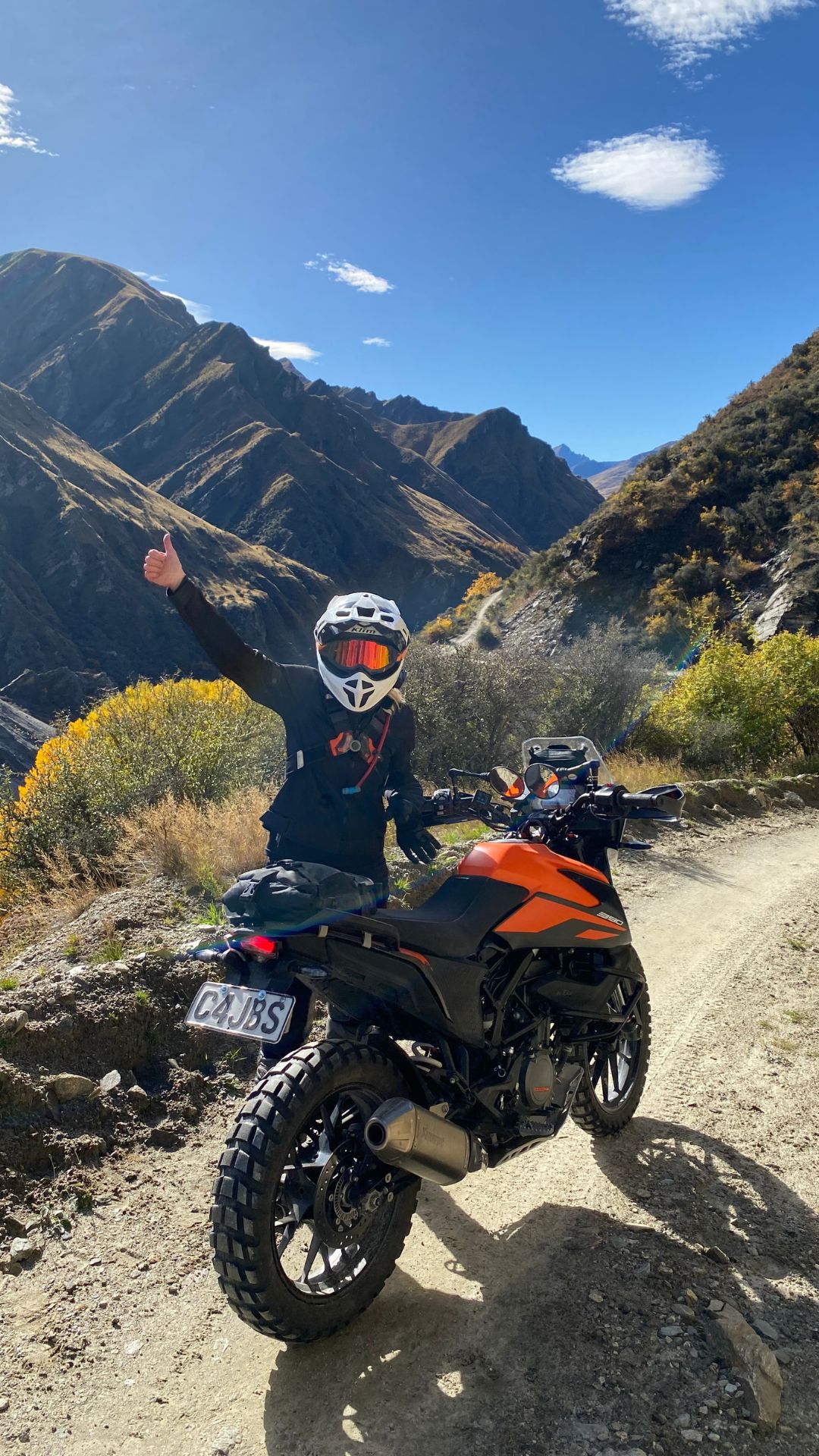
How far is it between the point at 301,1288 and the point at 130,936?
3149 millimetres

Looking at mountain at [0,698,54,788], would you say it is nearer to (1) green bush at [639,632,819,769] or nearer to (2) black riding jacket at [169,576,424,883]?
(1) green bush at [639,632,819,769]

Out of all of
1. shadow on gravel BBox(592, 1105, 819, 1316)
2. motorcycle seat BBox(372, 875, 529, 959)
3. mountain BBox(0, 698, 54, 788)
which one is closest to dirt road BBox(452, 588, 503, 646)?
mountain BBox(0, 698, 54, 788)

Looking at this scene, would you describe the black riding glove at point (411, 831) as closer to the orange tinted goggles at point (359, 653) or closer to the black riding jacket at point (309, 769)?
the black riding jacket at point (309, 769)

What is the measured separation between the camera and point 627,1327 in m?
2.77

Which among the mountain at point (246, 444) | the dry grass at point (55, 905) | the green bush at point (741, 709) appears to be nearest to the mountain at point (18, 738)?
the green bush at point (741, 709)

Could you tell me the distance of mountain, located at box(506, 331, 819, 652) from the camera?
112 feet

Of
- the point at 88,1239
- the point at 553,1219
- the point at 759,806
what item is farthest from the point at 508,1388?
the point at 759,806

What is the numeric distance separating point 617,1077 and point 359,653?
2389 millimetres

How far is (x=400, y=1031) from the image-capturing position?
9.44 feet

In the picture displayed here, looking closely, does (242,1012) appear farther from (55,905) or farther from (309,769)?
(55,905)

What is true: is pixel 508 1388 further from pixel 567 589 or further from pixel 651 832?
pixel 567 589

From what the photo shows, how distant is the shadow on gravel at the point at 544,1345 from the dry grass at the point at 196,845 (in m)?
3.23

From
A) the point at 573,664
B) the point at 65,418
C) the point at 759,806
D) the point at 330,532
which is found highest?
the point at 65,418

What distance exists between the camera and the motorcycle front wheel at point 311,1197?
2.29 meters
